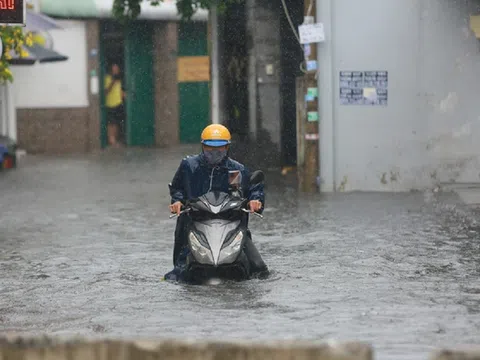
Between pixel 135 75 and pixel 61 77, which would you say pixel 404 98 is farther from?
pixel 135 75

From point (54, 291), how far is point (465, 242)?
4898mm

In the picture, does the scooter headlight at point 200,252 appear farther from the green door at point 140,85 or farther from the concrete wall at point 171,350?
the green door at point 140,85

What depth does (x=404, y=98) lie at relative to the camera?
20297 mm

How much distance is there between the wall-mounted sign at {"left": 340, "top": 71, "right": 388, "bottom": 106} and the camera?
797 inches

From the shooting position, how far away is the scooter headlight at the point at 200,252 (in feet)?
36.0

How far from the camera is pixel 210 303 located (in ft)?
34.0

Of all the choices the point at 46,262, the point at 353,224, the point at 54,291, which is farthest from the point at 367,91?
the point at 54,291

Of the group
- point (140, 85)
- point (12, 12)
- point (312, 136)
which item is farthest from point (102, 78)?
point (12, 12)

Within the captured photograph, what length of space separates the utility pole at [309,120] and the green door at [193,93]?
15.3m

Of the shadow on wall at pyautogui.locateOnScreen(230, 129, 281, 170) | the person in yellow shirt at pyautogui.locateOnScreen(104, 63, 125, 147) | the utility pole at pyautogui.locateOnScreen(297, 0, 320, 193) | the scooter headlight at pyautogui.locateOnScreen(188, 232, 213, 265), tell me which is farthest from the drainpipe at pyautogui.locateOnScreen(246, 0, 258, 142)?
the scooter headlight at pyautogui.locateOnScreen(188, 232, 213, 265)

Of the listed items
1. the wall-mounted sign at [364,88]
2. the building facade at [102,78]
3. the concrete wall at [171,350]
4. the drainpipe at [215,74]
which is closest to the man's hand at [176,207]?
the concrete wall at [171,350]

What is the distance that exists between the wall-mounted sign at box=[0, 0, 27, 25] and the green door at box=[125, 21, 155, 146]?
23.6 metres

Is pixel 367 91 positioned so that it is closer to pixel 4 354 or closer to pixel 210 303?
pixel 210 303

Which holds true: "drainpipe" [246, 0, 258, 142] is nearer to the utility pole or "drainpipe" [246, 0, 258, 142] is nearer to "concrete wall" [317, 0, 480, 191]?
the utility pole
